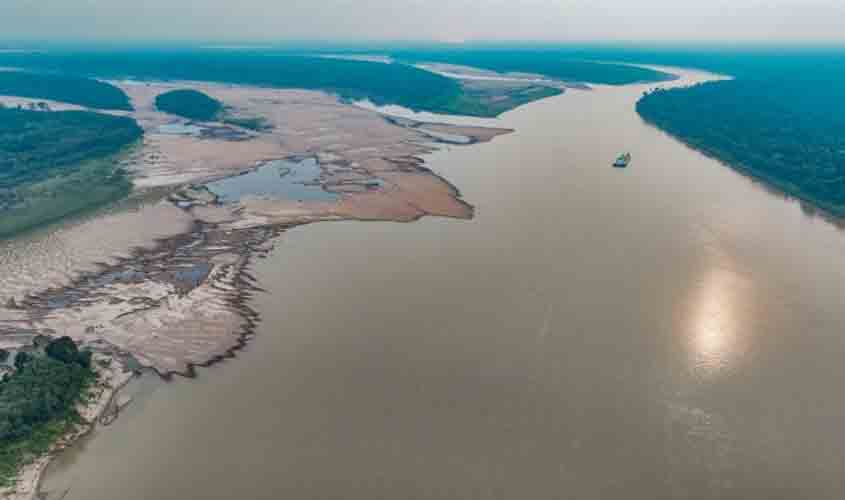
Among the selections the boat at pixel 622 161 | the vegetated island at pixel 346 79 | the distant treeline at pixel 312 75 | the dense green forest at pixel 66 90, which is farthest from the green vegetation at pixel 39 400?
the dense green forest at pixel 66 90

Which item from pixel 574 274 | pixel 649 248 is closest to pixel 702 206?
pixel 649 248

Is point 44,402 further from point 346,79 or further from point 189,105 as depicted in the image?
point 346,79

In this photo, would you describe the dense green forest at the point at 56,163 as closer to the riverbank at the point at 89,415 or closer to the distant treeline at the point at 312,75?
the riverbank at the point at 89,415

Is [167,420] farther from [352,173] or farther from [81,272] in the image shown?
[352,173]

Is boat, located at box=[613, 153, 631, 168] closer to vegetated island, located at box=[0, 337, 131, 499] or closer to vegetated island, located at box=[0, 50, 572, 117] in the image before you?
vegetated island, located at box=[0, 50, 572, 117]

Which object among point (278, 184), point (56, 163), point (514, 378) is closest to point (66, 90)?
point (56, 163)

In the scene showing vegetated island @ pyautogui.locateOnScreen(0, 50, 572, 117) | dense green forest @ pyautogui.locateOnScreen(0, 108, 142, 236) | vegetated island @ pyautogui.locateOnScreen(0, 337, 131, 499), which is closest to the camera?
vegetated island @ pyautogui.locateOnScreen(0, 337, 131, 499)

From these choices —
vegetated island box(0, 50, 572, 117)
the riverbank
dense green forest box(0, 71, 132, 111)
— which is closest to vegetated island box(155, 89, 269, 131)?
dense green forest box(0, 71, 132, 111)

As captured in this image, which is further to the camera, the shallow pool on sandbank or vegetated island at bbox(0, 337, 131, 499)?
the shallow pool on sandbank
